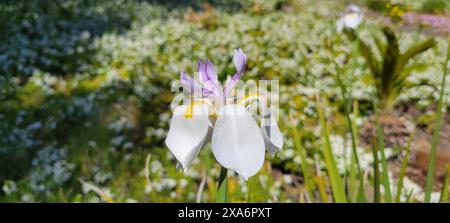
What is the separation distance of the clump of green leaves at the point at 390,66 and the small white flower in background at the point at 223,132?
244 centimetres

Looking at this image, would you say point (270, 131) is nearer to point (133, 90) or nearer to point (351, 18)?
point (133, 90)

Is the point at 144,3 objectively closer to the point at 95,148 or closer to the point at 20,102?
the point at 20,102

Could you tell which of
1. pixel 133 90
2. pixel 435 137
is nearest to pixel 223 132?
pixel 435 137

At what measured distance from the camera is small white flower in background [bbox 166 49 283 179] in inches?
34.6

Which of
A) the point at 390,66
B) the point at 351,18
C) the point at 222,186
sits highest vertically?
the point at 351,18

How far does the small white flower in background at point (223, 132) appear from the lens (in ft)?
2.88

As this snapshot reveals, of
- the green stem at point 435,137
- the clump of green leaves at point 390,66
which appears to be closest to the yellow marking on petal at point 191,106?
the green stem at point 435,137

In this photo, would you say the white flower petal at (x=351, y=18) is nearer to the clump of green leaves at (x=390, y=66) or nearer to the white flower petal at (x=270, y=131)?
the clump of green leaves at (x=390, y=66)

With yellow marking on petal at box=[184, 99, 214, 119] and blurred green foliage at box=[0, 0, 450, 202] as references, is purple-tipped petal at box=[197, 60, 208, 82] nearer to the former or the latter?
yellow marking on petal at box=[184, 99, 214, 119]

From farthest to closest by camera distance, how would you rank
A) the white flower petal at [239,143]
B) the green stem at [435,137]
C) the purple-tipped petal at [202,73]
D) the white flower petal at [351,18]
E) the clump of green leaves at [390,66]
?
1. the white flower petal at [351,18]
2. the clump of green leaves at [390,66]
3. the green stem at [435,137]
4. the purple-tipped petal at [202,73]
5. the white flower petal at [239,143]

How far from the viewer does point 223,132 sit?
879mm

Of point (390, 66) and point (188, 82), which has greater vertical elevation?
point (390, 66)

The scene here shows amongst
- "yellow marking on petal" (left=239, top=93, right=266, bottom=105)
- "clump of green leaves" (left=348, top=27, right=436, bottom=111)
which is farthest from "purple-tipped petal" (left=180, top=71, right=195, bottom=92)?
"clump of green leaves" (left=348, top=27, right=436, bottom=111)

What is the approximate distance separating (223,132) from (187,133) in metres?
0.07
